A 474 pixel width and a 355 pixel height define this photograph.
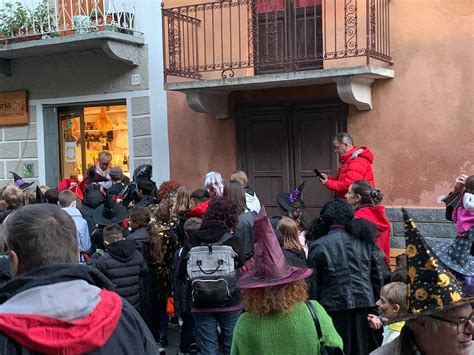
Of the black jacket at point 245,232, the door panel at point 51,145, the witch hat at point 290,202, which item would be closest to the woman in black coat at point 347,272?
the black jacket at point 245,232

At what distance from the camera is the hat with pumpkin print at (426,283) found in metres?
2.26

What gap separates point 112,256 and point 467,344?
4021mm

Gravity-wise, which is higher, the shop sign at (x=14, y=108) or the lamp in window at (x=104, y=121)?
the shop sign at (x=14, y=108)

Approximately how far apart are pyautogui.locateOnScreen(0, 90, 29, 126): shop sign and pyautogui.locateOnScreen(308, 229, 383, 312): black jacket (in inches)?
316

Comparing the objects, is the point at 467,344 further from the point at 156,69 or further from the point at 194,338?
the point at 156,69

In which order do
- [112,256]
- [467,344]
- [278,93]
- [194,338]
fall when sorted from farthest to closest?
[278,93], [194,338], [112,256], [467,344]

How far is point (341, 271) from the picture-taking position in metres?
5.00

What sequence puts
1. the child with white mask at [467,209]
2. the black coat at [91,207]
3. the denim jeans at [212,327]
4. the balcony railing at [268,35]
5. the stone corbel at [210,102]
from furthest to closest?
the stone corbel at [210,102] < the balcony railing at [268,35] < the black coat at [91,207] < the child with white mask at [467,209] < the denim jeans at [212,327]

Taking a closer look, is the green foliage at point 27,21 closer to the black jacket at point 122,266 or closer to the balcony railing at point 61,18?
the balcony railing at point 61,18

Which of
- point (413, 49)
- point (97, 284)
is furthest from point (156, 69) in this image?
point (97, 284)

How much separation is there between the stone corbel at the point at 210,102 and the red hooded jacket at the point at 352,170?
2.40 m

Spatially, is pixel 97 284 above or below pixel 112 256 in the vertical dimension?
above

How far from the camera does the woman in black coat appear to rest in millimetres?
5008

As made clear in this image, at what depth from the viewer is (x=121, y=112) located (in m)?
11.0
